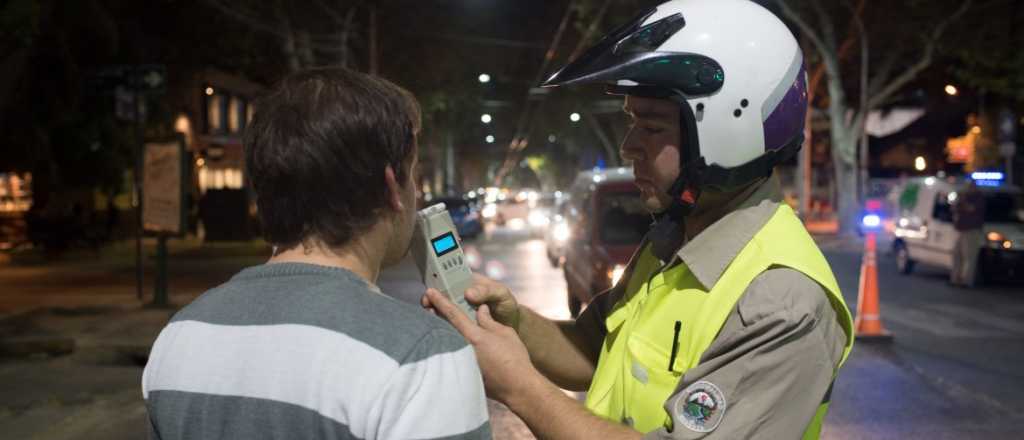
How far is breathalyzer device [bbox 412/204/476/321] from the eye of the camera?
6.77 ft

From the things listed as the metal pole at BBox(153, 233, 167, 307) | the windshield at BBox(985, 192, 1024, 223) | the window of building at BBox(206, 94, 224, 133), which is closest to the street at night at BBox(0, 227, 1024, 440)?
the metal pole at BBox(153, 233, 167, 307)

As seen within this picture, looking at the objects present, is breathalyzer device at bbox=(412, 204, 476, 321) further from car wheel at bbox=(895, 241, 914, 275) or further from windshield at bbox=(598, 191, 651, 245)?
car wheel at bbox=(895, 241, 914, 275)

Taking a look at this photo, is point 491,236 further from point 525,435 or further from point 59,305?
point 525,435

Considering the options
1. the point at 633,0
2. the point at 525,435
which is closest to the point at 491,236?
the point at 633,0

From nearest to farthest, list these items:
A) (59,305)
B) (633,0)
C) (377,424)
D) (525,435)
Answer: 1. (377,424)
2. (525,435)
3. (59,305)
4. (633,0)

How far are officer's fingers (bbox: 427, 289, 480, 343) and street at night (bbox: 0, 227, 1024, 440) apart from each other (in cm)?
443

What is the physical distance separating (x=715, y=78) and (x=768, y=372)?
69 cm

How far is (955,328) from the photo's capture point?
35.8 feet

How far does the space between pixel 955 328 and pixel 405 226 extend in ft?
34.7

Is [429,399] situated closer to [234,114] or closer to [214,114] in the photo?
[214,114]

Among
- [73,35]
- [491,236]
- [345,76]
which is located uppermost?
[73,35]

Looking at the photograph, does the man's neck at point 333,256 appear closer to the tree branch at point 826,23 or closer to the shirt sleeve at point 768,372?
the shirt sleeve at point 768,372

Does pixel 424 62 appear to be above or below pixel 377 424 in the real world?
above

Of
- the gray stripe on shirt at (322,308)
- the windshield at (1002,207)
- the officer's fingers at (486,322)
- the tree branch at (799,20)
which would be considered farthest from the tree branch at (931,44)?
the gray stripe on shirt at (322,308)
